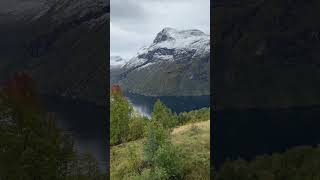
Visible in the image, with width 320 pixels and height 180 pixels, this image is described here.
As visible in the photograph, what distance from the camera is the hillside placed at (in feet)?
105

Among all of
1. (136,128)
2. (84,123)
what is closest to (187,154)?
(136,128)

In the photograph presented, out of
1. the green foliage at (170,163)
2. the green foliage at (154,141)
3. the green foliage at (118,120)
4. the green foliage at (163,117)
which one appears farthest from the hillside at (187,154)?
the green foliage at (163,117)

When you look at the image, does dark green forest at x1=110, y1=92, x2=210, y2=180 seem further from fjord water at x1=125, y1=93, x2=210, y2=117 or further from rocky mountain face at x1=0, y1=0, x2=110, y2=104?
fjord water at x1=125, y1=93, x2=210, y2=117

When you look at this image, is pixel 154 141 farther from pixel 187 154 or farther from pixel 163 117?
pixel 163 117

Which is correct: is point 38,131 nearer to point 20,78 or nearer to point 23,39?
point 20,78

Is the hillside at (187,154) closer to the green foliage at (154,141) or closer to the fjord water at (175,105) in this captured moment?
the green foliage at (154,141)

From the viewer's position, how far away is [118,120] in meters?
46.2

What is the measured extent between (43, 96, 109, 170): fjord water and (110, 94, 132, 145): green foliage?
30018 mm

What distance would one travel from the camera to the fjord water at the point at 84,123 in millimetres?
16062
